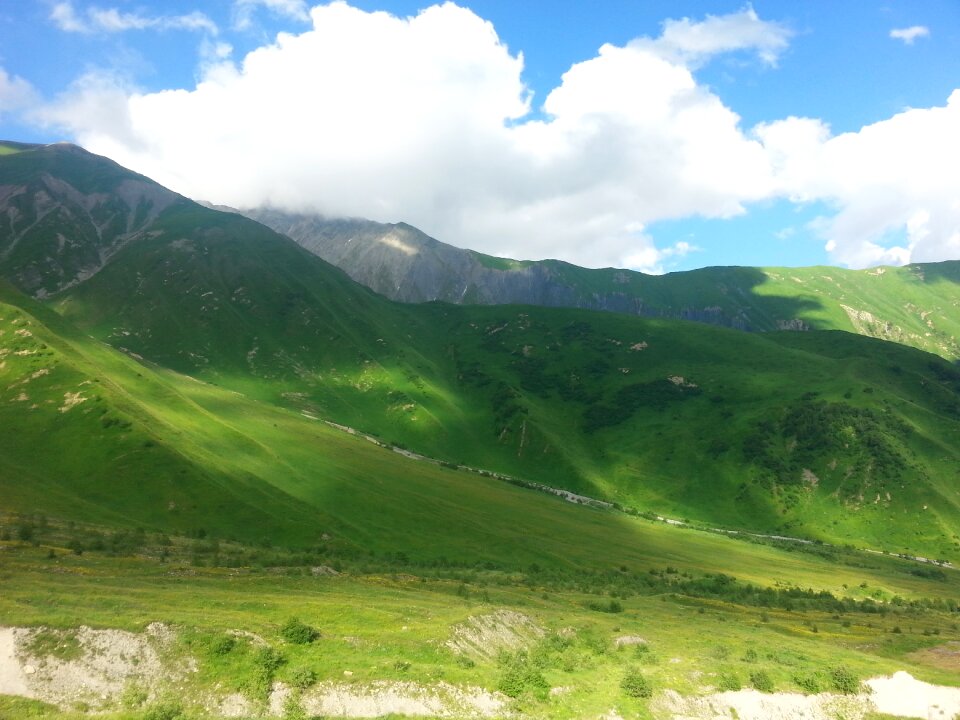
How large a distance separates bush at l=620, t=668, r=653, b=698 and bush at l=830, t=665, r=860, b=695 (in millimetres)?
14017

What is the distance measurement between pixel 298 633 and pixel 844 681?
35.8 metres

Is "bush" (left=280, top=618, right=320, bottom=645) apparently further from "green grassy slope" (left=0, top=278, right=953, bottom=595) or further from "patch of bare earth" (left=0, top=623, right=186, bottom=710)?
"green grassy slope" (left=0, top=278, right=953, bottom=595)

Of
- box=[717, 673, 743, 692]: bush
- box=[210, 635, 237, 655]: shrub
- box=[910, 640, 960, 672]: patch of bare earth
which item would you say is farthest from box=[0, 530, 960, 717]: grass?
box=[910, 640, 960, 672]: patch of bare earth

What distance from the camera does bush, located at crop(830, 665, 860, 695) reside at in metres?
40.0

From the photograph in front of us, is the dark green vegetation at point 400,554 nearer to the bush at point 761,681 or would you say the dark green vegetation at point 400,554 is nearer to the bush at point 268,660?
the bush at point 268,660

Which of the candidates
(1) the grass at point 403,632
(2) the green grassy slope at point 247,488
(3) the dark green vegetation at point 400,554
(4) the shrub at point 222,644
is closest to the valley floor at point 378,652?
(4) the shrub at point 222,644

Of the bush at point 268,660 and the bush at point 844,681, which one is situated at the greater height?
the bush at point 268,660

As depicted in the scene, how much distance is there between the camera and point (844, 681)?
4053cm

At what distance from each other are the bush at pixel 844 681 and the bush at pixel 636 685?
14.0 metres

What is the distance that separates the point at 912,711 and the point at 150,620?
46.2 meters

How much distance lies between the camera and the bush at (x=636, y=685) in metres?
35.6

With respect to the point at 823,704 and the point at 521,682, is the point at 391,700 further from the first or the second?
the point at 823,704

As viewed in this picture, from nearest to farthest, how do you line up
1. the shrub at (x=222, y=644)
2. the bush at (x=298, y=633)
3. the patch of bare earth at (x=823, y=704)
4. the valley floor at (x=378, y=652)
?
1. the valley floor at (x=378, y=652)
2. the shrub at (x=222, y=644)
3. the bush at (x=298, y=633)
4. the patch of bare earth at (x=823, y=704)

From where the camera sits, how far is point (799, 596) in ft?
291
